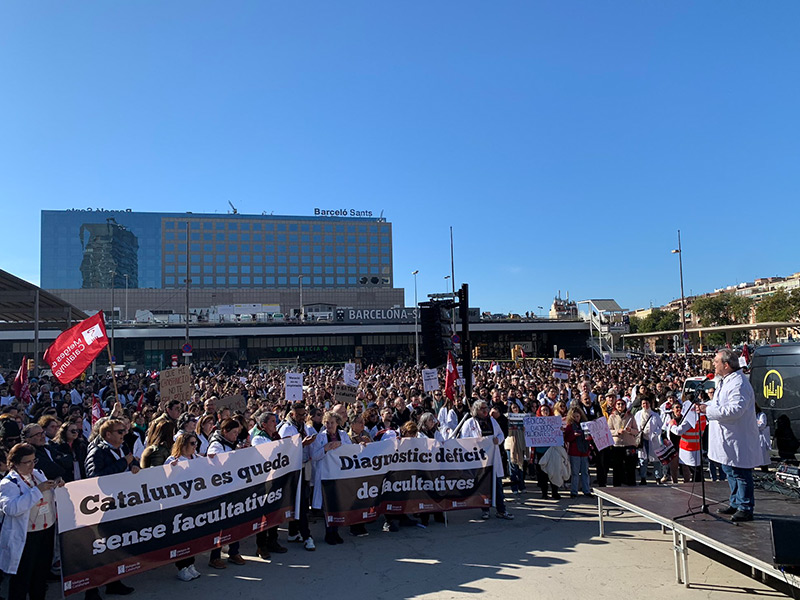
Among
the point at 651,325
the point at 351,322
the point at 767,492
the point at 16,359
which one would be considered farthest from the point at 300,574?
the point at 651,325

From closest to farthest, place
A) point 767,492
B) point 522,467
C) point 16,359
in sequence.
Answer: point 767,492
point 522,467
point 16,359

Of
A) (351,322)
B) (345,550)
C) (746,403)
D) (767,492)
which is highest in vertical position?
(351,322)

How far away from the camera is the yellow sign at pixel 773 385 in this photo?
1026 cm

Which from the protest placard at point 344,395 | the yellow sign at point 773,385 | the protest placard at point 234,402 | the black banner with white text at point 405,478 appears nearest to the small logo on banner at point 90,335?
the protest placard at point 234,402

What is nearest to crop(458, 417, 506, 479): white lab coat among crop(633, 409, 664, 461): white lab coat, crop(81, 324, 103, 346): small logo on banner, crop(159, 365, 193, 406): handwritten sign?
crop(633, 409, 664, 461): white lab coat

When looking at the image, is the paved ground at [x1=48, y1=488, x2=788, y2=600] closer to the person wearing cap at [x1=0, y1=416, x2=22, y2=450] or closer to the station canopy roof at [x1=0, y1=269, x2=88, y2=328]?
the person wearing cap at [x1=0, y1=416, x2=22, y2=450]

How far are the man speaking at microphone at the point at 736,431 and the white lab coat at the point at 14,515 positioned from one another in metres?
6.73

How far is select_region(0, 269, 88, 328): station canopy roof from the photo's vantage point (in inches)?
921

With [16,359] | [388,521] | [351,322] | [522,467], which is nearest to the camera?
[388,521]

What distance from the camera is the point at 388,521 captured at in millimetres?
8273

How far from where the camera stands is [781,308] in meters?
63.3

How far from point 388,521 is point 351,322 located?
50568mm

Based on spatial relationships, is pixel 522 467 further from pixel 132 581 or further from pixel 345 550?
pixel 132 581

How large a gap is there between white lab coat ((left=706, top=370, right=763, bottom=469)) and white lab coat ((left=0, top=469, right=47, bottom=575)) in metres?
6.74
